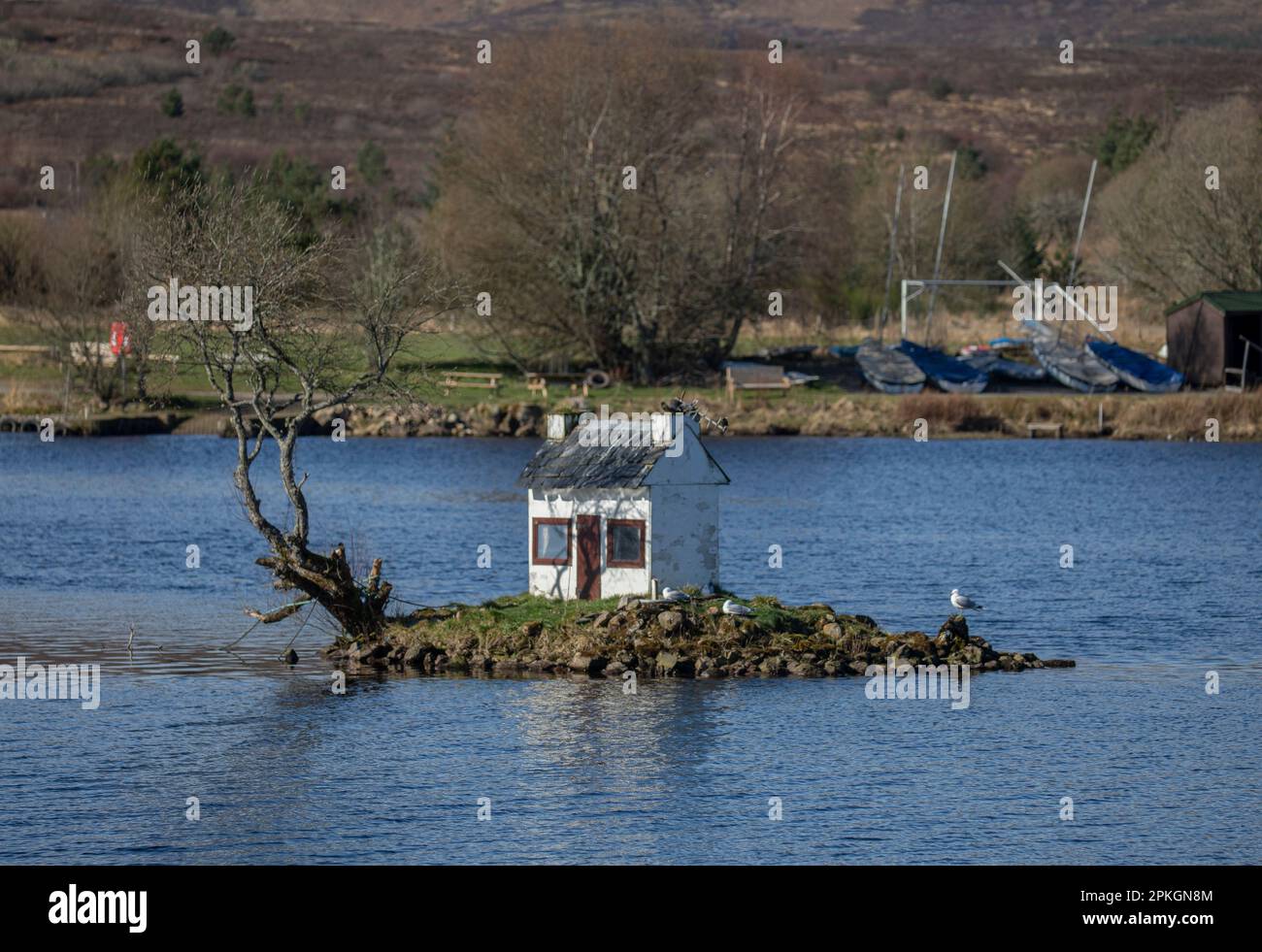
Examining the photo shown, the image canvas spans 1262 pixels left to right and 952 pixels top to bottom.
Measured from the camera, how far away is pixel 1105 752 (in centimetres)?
3456

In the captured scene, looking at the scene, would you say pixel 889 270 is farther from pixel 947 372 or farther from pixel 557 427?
pixel 557 427

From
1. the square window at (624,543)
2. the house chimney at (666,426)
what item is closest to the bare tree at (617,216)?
the house chimney at (666,426)

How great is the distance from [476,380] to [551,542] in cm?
6137

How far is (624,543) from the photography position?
3956cm

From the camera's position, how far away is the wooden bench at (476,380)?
9947 cm

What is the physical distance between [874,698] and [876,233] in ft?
291

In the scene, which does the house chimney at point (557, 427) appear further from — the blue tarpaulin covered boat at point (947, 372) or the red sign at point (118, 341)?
the blue tarpaulin covered boat at point (947, 372)

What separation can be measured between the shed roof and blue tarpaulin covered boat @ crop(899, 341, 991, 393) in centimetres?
1089

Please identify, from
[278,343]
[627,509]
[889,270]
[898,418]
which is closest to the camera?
[627,509]

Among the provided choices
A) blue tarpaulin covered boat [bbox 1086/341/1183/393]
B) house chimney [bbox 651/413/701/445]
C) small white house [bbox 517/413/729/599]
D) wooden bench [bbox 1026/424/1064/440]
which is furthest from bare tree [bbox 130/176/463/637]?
blue tarpaulin covered boat [bbox 1086/341/1183/393]

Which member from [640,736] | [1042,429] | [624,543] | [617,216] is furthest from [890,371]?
[640,736]

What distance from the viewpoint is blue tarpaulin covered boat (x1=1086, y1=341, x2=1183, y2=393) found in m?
100
